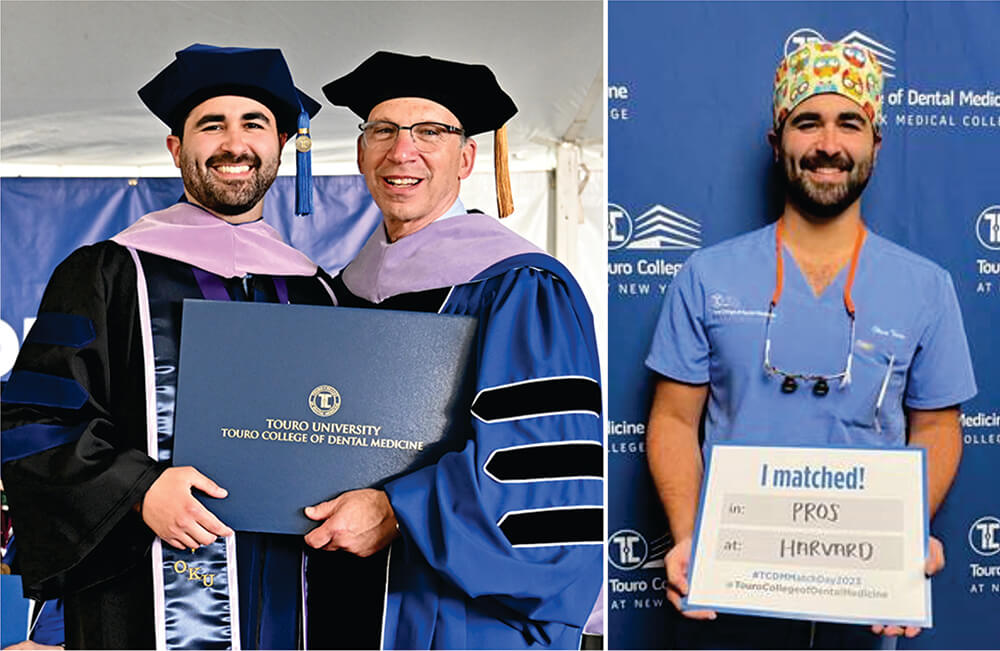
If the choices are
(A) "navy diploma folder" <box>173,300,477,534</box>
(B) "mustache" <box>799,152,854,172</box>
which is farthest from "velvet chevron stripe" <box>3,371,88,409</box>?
(B) "mustache" <box>799,152,854,172</box>

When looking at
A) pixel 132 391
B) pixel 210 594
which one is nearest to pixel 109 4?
pixel 132 391

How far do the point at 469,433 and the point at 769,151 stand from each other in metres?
0.96

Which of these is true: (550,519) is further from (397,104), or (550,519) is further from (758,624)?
(397,104)

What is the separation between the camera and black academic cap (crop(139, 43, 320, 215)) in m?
2.43

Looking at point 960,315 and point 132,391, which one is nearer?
point 132,391

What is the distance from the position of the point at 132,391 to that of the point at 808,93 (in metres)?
1.64

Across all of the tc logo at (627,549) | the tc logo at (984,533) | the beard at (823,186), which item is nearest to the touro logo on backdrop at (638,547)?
the tc logo at (627,549)

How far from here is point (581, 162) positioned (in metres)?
3.86

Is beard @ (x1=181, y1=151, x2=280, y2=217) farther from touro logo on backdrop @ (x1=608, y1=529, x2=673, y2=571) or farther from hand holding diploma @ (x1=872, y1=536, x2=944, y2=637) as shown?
hand holding diploma @ (x1=872, y1=536, x2=944, y2=637)

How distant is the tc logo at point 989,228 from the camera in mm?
2496

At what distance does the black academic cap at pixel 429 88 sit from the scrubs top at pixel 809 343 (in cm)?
60

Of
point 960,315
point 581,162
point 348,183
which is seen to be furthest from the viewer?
point 581,162

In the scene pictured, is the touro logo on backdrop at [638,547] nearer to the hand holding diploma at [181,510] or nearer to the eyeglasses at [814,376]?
the eyeglasses at [814,376]

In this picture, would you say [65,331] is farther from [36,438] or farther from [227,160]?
[227,160]
